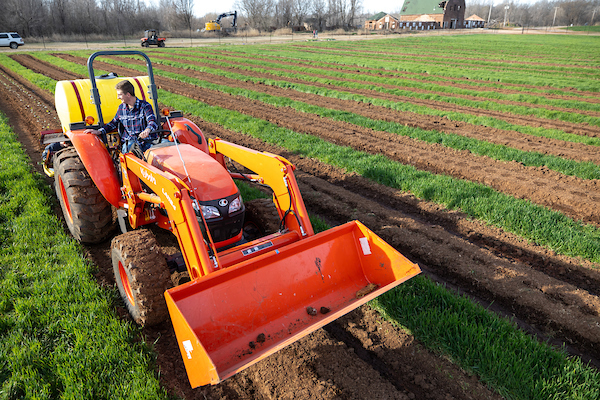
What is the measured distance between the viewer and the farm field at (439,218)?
316 centimetres

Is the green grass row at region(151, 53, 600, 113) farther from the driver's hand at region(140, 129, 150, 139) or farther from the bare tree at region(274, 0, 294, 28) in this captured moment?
the bare tree at region(274, 0, 294, 28)

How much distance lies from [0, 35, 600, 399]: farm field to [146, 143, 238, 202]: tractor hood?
1.37 m

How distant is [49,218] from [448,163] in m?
6.96

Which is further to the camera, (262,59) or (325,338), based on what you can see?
(262,59)

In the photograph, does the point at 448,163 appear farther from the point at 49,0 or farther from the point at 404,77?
the point at 49,0

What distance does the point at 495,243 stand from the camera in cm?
523

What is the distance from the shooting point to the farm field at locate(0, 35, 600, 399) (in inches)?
124

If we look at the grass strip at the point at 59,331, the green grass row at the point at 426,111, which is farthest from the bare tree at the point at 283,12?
the grass strip at the point at 59,331

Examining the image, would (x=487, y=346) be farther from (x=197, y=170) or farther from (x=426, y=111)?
(x=426, y=111)

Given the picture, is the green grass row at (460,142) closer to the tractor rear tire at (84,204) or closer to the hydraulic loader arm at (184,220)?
the hydraulic loader arm at (184,220)

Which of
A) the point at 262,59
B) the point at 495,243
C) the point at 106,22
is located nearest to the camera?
the point at 495,243

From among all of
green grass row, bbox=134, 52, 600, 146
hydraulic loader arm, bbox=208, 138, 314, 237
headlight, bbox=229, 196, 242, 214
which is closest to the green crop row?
hydraulic loader arm, bbox=208, 138, 314, 237

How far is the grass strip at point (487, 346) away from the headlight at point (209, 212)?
71.6 inches

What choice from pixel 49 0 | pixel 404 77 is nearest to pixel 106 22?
pixel 49 0
